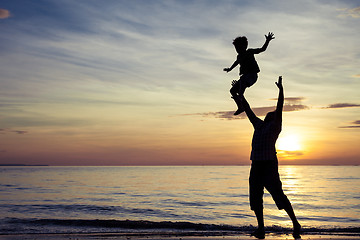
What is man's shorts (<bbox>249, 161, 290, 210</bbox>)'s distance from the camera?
711cm

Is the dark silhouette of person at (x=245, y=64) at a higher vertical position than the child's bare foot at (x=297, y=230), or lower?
higher

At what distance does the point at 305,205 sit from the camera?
28438 mm

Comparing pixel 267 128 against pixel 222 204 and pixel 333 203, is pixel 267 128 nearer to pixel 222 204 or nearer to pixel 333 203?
pixel 222 204

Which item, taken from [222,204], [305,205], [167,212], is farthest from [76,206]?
[305,205]

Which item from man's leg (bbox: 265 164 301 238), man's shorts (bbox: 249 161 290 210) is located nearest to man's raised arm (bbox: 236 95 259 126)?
man's shorts (bbox: 249 161 290 210)

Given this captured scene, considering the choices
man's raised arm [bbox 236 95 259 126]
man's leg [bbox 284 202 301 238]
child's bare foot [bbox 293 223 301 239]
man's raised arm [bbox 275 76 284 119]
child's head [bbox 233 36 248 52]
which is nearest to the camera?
man's raised arm [bbox 275 76 284 119]

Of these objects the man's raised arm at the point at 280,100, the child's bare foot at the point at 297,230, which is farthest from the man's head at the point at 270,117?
the child's bare foot at the point at 297,230

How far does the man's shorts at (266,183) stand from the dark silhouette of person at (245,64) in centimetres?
139

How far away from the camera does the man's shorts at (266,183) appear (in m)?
7.11

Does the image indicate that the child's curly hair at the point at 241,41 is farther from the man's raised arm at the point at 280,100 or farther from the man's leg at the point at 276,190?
the man's leg at the point at 276,190

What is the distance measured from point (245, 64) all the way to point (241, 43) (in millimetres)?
486

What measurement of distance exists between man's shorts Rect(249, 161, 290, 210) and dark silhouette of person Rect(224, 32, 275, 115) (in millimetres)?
1394

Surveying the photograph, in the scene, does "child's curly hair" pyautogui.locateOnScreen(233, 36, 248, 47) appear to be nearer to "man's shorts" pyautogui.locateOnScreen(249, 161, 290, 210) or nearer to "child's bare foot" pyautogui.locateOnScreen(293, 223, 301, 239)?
"man's shorts" pyautogui.locateOnScreen(249, 161, 290, 210)

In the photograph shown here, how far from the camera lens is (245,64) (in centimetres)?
774
